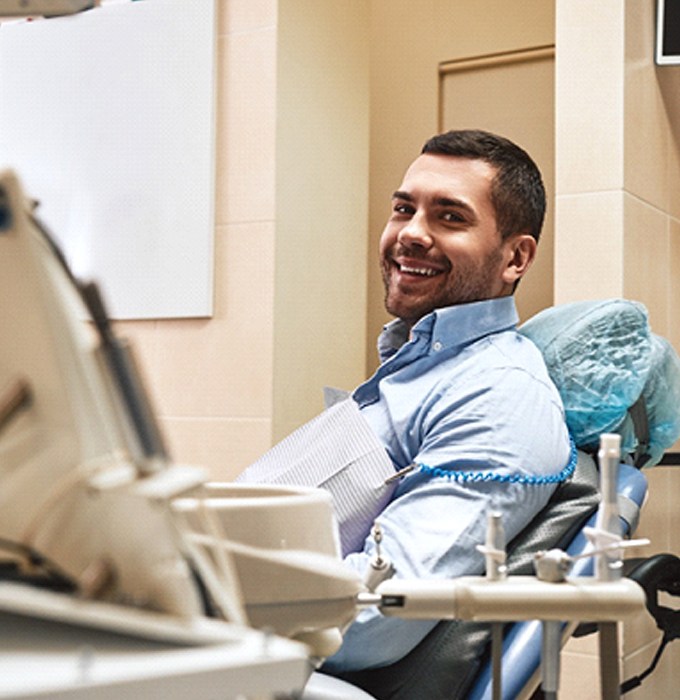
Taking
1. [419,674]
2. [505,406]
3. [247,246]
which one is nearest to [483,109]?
[247,246]

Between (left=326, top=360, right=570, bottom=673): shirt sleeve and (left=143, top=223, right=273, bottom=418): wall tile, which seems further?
(left=143, top=223, right=273, bottom=418): wall tile

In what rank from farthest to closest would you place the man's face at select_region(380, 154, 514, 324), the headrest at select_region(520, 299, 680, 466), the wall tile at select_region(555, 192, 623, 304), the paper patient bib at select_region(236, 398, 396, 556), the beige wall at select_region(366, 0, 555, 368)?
1. the beige wall at select_region(366, 0, 555, 368)
2. the wall tile at select_region(555, 192, 623, 304)
3. the man's face at select_region(380, 154, 514, 324)
4. the headrest at select_region(520, 299, 680, 466)
5. the paper patient bib at select_region(236, 398, 396, 556)

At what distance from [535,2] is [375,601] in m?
2.69

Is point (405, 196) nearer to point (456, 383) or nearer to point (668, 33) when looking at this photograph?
point (456, 383)

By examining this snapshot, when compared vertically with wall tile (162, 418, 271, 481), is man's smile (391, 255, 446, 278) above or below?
above

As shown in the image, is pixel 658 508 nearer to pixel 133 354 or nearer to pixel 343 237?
pixel 343 237

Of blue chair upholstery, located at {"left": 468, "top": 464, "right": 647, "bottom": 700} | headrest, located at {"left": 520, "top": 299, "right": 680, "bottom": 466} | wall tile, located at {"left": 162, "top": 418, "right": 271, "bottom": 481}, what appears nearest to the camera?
blue chair upholstery, located at {"left": 468, "top": 464, "right": 647, "bottom": 700}

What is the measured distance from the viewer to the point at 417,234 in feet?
5.60

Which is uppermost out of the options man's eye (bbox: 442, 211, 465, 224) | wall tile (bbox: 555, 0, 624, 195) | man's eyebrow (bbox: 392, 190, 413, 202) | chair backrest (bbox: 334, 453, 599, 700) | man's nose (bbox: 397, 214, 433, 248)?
wall tile (bbox: 555, 0, 624, 195)

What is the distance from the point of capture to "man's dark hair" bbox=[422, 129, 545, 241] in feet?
5.62

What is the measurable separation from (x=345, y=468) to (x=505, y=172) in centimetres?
58

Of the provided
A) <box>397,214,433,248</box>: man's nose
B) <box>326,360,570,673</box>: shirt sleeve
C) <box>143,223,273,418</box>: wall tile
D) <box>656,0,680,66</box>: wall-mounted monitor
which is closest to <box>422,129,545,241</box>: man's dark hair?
<box>397,214,433,248</box>: man's nose

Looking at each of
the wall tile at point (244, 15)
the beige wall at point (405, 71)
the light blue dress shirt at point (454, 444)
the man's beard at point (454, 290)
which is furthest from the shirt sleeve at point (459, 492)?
the beige wall at point (405, 71)

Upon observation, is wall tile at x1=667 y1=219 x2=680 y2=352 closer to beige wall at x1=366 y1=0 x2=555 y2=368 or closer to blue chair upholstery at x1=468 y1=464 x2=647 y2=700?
beige wall at x1=366 y1=0 x2=555 y2=368
